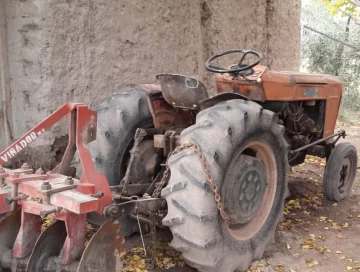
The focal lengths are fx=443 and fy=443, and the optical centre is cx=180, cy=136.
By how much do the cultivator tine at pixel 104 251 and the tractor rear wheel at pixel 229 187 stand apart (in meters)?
0.33

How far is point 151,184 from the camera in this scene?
11.1 feet

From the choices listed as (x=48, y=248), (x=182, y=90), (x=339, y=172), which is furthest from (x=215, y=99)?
(x=339, y=172)

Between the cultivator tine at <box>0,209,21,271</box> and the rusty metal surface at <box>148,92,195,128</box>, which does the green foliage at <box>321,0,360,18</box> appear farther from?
the cultivator tine at <box>0,209,21,271</box>

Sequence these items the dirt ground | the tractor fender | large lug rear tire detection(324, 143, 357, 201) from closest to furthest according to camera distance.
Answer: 1. the tractor fender
2. the dirt ground
3. large lug rear tire detection(324, 143, 357, 201)

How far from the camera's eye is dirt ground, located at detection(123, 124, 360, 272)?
11.1 ft

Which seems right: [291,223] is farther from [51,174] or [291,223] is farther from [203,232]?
[51,174]

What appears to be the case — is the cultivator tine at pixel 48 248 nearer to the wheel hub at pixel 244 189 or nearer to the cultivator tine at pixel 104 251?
the cultivator tine at pixel 104 251

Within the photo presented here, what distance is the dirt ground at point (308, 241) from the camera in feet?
11.1

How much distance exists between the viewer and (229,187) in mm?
3072

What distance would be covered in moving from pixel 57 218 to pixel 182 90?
128 cm

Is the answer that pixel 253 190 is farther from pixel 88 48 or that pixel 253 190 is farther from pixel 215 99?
pixel 88 48

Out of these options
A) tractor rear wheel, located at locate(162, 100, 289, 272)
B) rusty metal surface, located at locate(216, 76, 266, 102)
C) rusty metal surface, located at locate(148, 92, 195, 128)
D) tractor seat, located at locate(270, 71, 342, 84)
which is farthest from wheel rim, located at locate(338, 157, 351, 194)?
rusty metal surface, located at locate(148, 92, 195, 128)

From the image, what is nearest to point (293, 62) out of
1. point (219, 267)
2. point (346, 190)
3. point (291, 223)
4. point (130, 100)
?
point (346, 190)

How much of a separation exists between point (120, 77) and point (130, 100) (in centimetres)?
157
